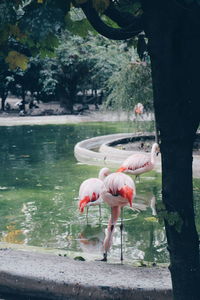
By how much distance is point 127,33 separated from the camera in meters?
3.62

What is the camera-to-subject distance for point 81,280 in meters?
4.97

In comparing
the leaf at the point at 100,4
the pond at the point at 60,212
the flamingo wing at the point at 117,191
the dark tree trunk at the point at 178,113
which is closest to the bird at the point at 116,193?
the flamingo wing at the point at 117,191

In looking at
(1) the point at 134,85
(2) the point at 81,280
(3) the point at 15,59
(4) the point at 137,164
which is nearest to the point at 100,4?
(3) the point at 15,59

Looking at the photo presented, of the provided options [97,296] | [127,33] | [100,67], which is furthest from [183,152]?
[100,67]

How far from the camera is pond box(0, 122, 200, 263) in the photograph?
7.18 m

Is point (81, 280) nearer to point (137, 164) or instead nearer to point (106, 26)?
point (106, 26)

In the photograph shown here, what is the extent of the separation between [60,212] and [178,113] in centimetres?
576

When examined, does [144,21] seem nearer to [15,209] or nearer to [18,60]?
[18,60]

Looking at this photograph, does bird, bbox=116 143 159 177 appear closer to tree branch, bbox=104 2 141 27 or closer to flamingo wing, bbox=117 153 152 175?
flamingo wing, bbox=117 153 152 175

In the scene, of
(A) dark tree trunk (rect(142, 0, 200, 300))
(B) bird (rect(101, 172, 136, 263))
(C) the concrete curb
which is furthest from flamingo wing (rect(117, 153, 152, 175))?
(A) dark tree trunk (rect(142, 0, 200, 300))

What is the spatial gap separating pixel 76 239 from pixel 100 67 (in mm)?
27410

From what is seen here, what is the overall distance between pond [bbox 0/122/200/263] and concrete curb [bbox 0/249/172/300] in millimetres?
1171

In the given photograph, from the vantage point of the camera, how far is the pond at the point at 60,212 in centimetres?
718

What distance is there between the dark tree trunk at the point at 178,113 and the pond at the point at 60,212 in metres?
2.71
